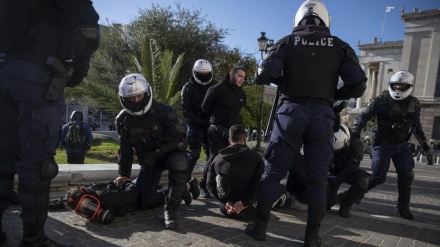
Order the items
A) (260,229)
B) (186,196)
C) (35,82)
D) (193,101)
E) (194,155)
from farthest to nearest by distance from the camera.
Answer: (193,101) → (194,155) → (186,196) → (260,229) → (35,82)

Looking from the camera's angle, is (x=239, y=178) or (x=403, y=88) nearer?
(x=239, y=178)

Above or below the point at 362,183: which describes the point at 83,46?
above

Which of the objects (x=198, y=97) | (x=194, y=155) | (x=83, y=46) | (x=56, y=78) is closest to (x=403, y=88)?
(x=198, y=97)

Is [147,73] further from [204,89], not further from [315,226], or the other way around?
[315,226]

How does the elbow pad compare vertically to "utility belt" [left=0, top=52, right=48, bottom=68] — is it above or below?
above

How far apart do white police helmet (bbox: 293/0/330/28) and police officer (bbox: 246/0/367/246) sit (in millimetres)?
114

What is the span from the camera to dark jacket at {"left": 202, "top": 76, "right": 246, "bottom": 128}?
468cm

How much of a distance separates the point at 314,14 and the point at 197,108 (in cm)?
269

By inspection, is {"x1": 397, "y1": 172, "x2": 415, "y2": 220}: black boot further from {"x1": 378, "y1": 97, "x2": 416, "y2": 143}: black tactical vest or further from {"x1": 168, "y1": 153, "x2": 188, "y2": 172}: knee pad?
{"x1": 168, "y1": 153, "x2": 188, "y2": 172}: knee pad

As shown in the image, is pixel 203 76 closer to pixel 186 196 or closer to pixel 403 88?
pixel 186 196

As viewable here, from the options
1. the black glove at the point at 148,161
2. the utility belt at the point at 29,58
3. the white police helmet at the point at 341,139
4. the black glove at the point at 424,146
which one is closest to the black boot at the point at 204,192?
the black glove at the point at 148,161

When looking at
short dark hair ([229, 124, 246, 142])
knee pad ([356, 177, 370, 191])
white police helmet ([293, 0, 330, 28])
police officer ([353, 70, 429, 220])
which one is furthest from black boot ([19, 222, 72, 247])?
police officer ([353, 70, 429, 220])

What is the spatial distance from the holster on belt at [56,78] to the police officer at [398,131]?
3837mm

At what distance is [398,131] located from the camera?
4.37m
